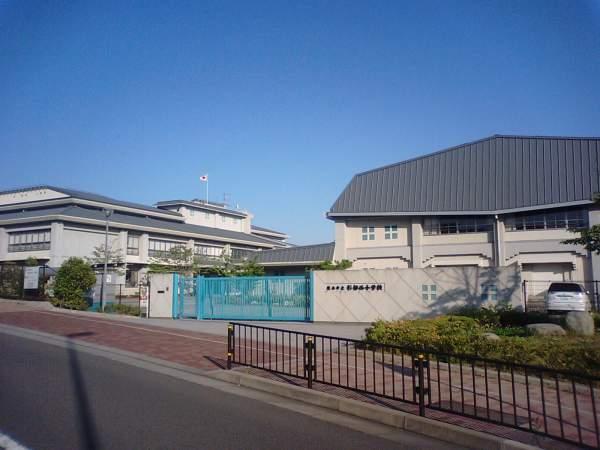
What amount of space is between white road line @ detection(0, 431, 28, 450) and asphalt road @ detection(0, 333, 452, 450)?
0.30ft

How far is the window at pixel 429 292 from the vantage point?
60.0ft

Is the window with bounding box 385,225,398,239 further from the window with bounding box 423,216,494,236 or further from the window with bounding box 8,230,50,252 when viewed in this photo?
the window with bounding box 8,230,50,252

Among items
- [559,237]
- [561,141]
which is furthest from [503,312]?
[561,141]

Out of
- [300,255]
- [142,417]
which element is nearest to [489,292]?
[142,417]

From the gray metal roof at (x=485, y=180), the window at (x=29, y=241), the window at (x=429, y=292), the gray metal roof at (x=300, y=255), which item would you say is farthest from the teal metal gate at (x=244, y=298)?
the window at (x=29, y=241)

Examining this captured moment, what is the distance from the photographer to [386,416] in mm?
7297

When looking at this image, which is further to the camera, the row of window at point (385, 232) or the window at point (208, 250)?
the window at point (208, 250)

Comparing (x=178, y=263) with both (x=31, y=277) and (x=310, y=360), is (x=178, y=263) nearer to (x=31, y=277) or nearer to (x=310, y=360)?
(x=31, y=277)

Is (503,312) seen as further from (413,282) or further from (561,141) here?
(561,141)

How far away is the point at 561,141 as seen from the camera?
105 ft

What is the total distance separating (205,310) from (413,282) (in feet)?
29.7

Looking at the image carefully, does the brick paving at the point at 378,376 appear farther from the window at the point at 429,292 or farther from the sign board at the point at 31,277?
the sign board at the point at 31,277

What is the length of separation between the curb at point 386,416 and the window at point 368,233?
25825 mm

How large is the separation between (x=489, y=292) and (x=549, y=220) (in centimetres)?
1622
